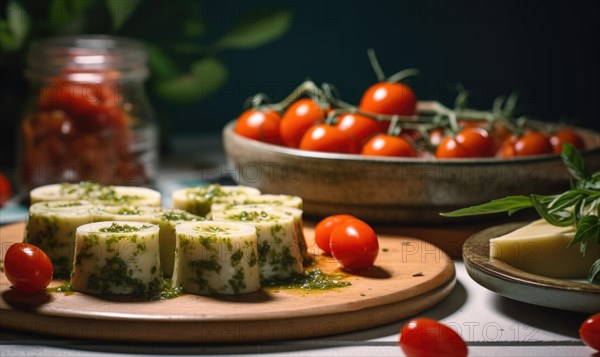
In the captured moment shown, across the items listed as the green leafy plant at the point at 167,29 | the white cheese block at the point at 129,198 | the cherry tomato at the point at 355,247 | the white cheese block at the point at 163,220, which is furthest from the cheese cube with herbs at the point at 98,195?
the green leafy plant at the point at 167,29

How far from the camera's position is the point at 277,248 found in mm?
2121

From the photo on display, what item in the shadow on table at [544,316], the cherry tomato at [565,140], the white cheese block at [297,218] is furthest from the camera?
the cherry tomato at [565,140]

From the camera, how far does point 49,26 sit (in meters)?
3.38

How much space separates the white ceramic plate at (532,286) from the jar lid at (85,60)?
1510 mm

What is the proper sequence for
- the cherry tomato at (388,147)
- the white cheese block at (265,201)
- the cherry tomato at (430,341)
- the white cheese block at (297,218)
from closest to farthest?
the cherry tomato at (430,341) → the white cheese block at (297,218) → the white cheese block at (265,201) → the cherry tomato at (388,147)

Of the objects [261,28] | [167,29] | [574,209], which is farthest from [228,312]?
[167,29]

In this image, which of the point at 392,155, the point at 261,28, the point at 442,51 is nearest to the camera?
the point at 392,155

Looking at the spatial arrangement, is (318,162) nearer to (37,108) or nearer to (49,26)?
(37,108)

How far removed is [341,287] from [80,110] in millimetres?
1307

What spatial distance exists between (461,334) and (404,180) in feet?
2.32

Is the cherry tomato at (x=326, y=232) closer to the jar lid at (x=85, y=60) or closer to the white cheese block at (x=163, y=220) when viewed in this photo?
the white cheese block at (x=163, y=220)

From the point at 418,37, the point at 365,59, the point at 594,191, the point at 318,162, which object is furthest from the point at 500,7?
the point at 594,191

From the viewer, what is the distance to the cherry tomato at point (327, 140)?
8.79ft

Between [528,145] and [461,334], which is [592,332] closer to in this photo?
[461,334]
